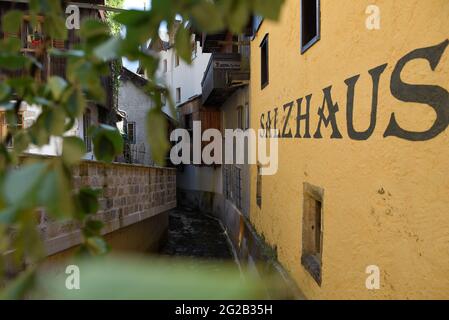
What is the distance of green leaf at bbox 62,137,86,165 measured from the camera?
681mm

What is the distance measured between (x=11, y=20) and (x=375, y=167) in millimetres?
2860

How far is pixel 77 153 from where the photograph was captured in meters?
0.71

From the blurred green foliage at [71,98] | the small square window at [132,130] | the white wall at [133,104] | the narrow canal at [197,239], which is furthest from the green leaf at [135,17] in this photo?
the small square window at [132,130]

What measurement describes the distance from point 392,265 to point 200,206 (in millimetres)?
17278

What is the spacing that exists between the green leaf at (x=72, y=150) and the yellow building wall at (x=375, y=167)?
0.77 metres

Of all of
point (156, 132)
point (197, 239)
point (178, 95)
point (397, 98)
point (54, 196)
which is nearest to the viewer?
point (54, 196)

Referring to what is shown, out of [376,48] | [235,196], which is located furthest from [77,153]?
[235,196]

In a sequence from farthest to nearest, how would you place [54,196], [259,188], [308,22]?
[259,188], [308,22], [54,196]

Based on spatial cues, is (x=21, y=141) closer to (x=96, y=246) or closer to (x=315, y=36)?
(x=96, y=246)

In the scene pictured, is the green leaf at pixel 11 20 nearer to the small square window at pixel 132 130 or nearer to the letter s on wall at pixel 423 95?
the letter s on wall at pixel 423 95

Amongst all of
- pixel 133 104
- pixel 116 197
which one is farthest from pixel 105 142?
pixel 133 104

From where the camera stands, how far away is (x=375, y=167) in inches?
123

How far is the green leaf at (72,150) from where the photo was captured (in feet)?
2.23
